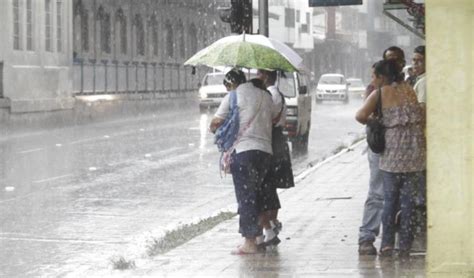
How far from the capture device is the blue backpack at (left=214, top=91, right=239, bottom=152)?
1114 centimetres

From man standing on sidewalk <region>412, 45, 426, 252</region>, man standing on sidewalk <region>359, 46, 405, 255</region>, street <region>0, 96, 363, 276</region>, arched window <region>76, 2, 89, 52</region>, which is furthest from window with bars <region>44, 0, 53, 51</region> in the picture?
man standing on sidewalk <region>359, 46, 405, 255</region>

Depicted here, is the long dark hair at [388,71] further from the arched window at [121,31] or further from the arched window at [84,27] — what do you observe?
the arched window at [121,31]

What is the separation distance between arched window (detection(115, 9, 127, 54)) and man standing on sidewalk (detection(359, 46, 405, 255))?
44.9 meters

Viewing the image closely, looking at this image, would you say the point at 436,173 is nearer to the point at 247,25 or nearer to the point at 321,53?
the point at 247,25

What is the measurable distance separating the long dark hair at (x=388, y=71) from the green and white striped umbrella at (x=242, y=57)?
3.77 ft

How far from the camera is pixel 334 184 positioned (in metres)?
17.9

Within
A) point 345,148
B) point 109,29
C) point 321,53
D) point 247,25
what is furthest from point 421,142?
point 321,53

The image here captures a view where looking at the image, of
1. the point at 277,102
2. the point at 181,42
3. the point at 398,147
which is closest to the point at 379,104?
the point at 398,147

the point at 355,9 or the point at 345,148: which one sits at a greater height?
the point at 355,9

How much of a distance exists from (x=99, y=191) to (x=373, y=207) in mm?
7364

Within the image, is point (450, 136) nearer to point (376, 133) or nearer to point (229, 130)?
point (376, 133)

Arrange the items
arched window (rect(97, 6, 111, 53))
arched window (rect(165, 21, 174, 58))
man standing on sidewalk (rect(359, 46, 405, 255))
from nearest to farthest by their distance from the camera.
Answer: man standing on sidewalk (rect(359, 46, 405, 255)), arched window (rect(97, 6, 111, 53)), arched window (rect(165, 21, 174, 58))

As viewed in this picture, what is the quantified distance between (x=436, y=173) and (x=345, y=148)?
61.0ft

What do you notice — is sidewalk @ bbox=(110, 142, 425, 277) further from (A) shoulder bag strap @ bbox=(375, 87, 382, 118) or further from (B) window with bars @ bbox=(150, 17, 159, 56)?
(B) window with bars @ bbox=(150, 17, 159, 56)
